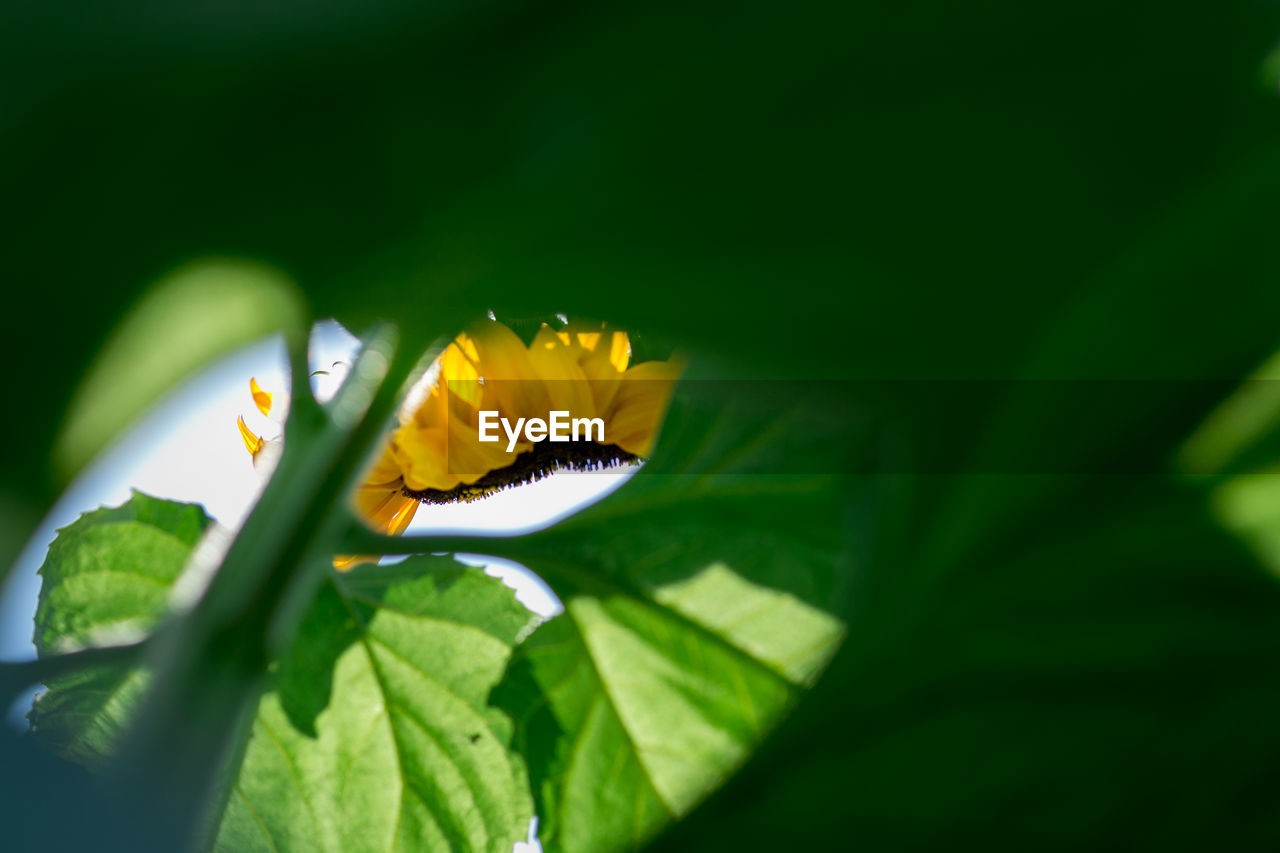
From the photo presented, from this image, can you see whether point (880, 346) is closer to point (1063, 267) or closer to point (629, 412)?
point (1063, 267)

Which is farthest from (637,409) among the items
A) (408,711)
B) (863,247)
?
(863,247)

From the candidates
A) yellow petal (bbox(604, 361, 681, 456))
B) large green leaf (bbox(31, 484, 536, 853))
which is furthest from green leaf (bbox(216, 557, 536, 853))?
yellow petal (bbox(604, 361, 681, 456))

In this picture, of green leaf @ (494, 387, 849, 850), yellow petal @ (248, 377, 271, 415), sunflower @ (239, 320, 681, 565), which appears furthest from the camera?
yellow petal @ (248, 377, 271, 415)

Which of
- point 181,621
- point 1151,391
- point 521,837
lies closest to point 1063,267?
point 1151,391

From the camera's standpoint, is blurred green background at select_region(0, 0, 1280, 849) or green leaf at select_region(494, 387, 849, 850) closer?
blurred green background at select_region(0, 0, 1280, 849)

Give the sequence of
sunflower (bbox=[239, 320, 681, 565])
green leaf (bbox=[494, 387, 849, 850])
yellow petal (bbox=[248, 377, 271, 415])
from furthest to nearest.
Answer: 1. yellow petal (bbox=[248, 377, 271, 415])
2. sunflower (bbox=[239, 320, 681, 565])
3. green leaf (bbox=[494, 387, 849, 850])

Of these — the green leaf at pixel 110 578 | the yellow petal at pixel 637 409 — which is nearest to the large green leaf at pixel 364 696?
the green leaf at pixel 110 578

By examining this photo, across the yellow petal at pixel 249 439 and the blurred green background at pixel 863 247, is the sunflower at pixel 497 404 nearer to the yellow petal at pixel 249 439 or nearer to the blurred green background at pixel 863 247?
the yellow petal at pixel 249 439
